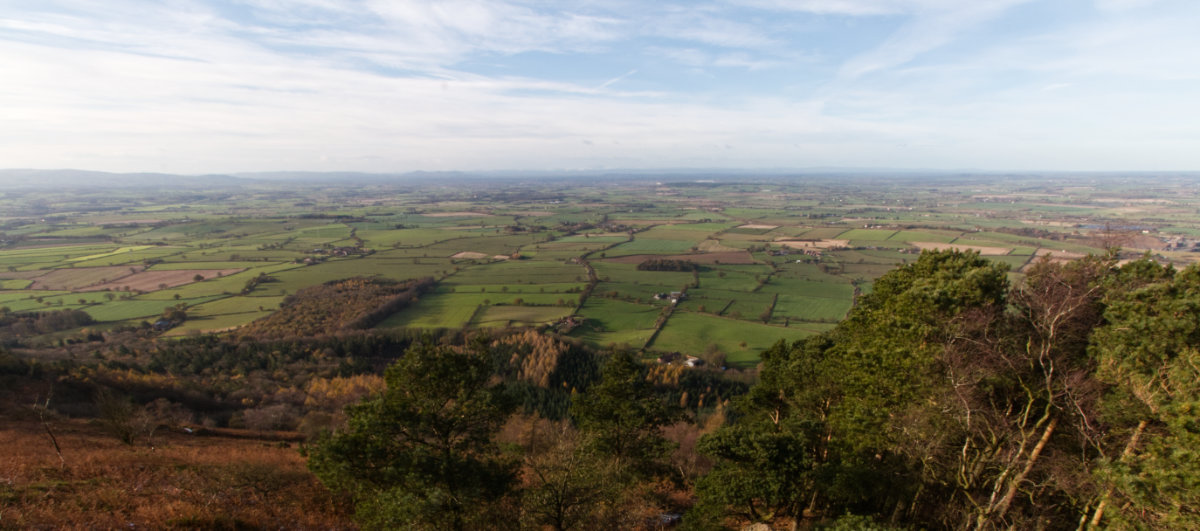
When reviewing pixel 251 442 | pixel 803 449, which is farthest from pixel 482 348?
pixel 251 442

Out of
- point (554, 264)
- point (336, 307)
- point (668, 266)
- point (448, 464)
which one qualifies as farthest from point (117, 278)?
point (448, 464)

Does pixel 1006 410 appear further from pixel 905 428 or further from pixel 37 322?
pixel 37 322

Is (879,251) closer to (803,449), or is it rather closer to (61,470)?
(803,449)

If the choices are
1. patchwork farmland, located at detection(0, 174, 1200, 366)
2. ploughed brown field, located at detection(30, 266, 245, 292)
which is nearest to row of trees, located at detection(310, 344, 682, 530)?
patchwork farmland, located at detection(0, 174, 1200, 366)

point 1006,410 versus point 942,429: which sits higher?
point 1006,410

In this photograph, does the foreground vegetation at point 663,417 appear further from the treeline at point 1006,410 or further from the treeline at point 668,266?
the treeline at point 668,266

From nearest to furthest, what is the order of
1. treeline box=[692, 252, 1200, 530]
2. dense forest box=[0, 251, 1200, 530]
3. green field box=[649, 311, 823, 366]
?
treeline box=[692, 252, 1200, 530], dense forest box=[0, 251, 1200, 530], green field box=[649, 311, 823, 366]

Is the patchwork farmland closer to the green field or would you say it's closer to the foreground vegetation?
the green field

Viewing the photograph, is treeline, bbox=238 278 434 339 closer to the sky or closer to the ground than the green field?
closer to the sky
